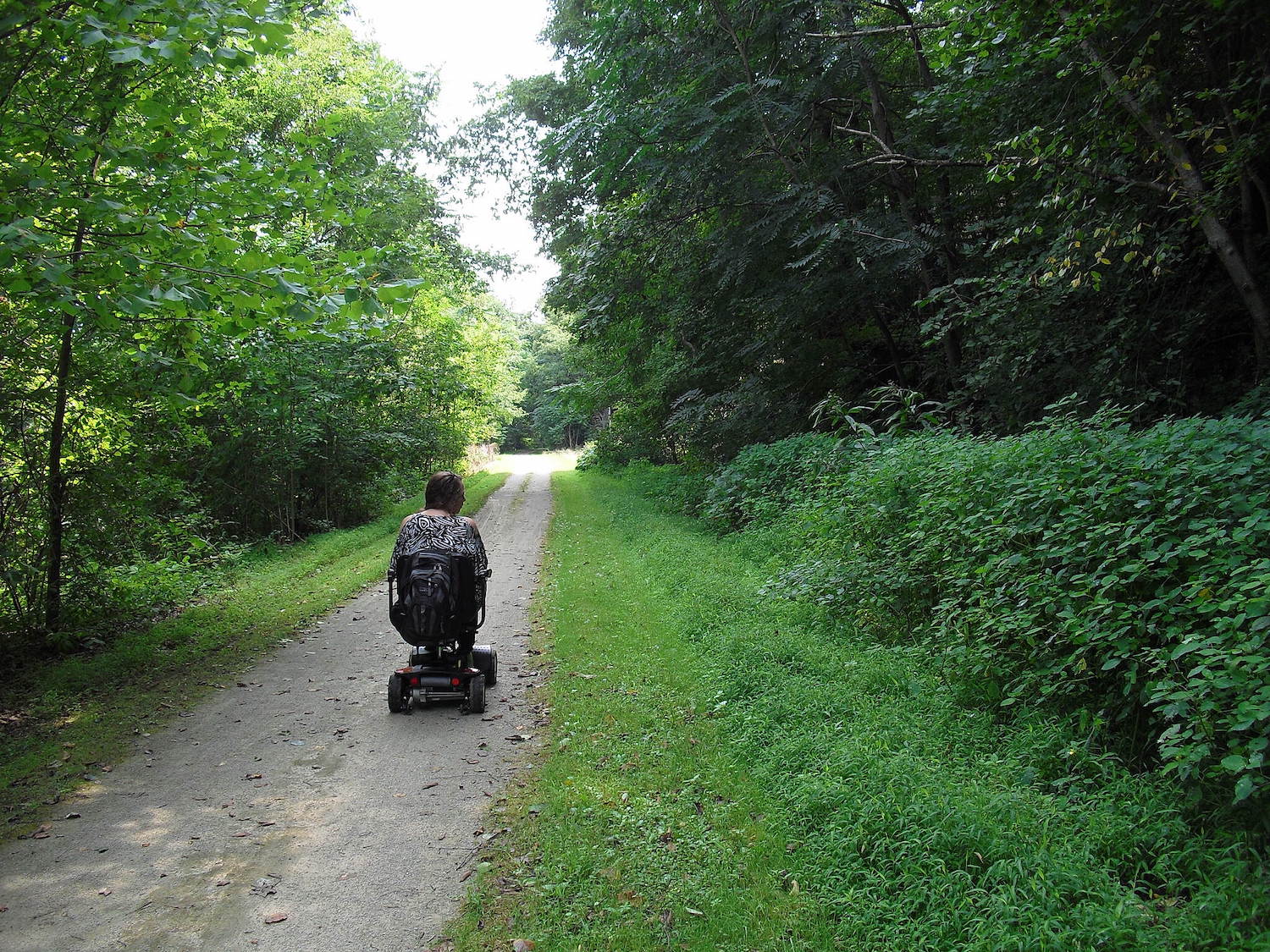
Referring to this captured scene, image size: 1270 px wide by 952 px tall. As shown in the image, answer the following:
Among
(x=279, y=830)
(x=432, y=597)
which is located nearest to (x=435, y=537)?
(x=432, y=597)

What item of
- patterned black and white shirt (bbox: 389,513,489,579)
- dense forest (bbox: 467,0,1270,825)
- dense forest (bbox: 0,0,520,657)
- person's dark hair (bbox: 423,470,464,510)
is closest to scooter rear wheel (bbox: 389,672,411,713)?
patterned black and white shirt (bbox: 389,513,489,579)

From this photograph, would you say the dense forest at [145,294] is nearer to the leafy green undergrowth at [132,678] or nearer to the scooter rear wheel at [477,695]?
the leafy green undergrowth at [132,678]

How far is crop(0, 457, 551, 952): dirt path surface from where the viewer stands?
339 cm

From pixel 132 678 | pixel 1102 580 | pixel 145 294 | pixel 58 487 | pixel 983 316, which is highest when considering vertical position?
pixel 983 316

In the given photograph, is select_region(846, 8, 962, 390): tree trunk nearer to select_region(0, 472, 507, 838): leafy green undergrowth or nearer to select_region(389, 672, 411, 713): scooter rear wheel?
select_region(389, 672, 411, 713): scooter rear wheel

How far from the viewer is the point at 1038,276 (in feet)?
27.9

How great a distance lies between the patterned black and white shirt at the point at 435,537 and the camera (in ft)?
20.0

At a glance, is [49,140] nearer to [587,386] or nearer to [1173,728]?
[1173,728]

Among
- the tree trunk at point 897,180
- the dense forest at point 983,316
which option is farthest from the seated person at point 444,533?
the tree trunk at point 897,180

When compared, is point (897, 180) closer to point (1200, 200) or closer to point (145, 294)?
point (1200, 200)

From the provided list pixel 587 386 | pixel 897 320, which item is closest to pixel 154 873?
pixel 897 320

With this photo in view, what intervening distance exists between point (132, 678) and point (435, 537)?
140 inches

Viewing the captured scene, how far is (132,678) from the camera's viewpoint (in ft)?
23.2

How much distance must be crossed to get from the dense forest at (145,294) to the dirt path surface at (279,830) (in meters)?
2.88
